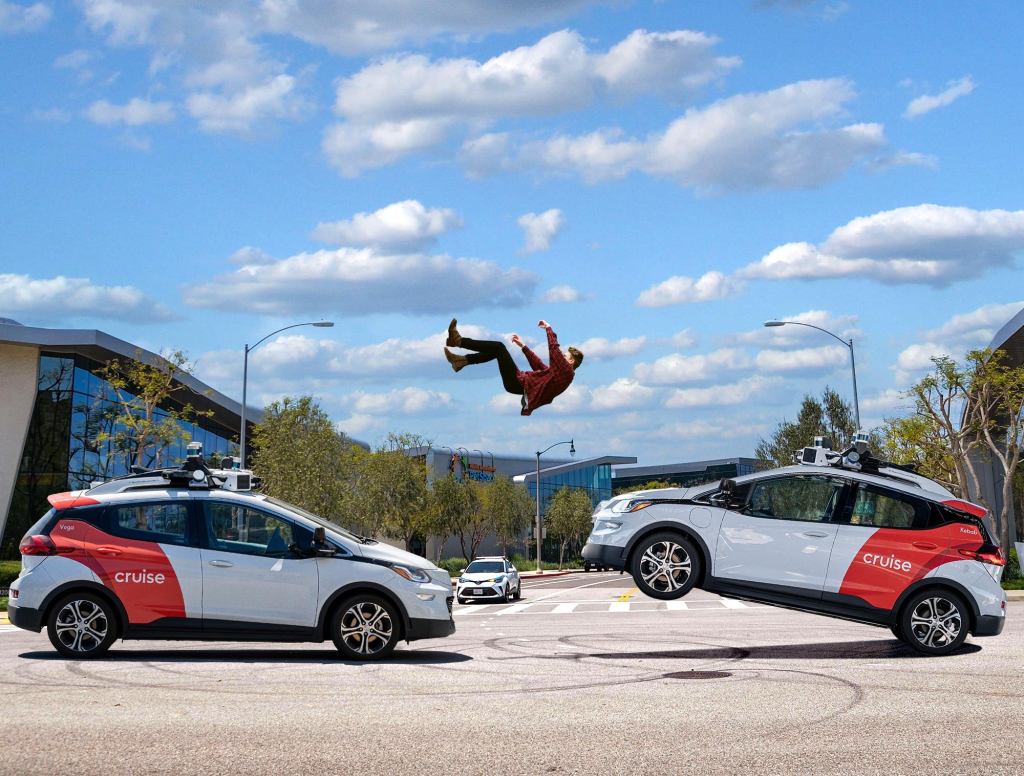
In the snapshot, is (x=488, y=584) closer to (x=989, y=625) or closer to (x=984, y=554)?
(x=989, y=625)

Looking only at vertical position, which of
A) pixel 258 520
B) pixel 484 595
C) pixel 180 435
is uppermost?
pixel 180 435

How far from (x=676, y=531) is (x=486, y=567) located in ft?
73.4

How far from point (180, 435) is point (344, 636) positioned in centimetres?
2735

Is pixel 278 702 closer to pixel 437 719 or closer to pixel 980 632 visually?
pixel 437 719

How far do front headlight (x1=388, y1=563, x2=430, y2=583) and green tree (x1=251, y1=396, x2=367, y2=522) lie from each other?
1181 inches

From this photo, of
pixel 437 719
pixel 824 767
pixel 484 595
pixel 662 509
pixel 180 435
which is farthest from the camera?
pixel 180 435

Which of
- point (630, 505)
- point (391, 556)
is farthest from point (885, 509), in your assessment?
point (391, 556)

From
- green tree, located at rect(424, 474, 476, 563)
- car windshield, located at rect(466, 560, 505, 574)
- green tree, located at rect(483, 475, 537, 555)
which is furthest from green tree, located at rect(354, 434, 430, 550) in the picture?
car windshield, located at rect(466, 560, 505, 574)

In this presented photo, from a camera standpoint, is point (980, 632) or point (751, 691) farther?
point (980, 632)

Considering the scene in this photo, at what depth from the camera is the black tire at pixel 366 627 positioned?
38.7 feet

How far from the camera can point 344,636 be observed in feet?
38.7

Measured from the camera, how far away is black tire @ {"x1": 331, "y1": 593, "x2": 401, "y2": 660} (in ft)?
38.7

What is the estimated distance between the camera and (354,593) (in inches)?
467

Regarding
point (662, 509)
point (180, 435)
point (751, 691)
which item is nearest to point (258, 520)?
point (662, 509)
